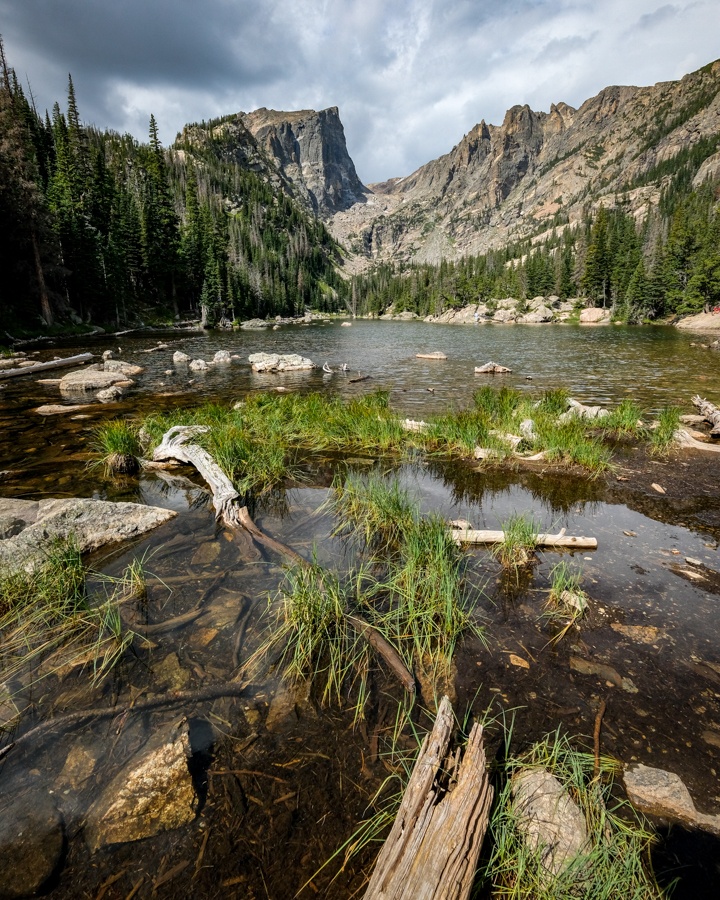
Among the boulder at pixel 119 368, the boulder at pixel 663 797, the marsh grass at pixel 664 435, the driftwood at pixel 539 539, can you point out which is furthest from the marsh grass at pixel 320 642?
the boulder at pixel 119 368

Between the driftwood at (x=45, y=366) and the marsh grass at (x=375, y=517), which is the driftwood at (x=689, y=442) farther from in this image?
the driftwood at (x=45, y=366)

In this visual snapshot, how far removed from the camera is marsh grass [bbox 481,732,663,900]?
2.04m

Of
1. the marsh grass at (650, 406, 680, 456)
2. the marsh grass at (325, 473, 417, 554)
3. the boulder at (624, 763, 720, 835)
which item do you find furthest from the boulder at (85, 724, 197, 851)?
the marsh grass at (650, 406, 680, 456)

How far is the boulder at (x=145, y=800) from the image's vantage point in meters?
2.49

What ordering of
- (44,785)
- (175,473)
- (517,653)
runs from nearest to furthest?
(44,785) < (517,653) < (175,473)

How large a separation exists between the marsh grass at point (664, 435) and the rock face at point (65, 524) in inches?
419

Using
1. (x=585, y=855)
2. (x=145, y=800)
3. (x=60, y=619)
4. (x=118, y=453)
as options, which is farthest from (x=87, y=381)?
(x=585, y=855)

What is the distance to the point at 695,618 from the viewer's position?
4.26 meters

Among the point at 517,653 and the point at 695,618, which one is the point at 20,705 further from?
the point at 695,618

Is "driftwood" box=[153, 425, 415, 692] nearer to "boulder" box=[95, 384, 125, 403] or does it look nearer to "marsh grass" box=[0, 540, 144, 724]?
"marsh grass" box=[0, 540, 144, 724]

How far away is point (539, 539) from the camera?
5.65m

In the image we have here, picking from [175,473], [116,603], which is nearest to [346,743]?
[116,603]

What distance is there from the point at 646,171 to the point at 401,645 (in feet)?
909

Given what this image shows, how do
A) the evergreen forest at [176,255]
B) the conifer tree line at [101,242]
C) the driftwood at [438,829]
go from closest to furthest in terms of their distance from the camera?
1. the driftwood at [438,829]
2. the conifer tree line at [101,242]
3. the evergreen forest at [176,255]
